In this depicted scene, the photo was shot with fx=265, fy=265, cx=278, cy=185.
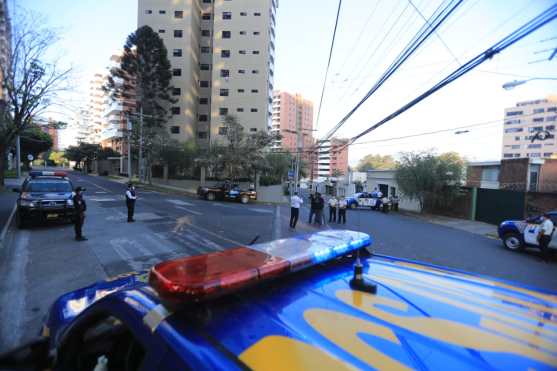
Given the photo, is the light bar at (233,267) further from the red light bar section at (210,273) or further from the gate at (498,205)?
the gate at (498,205)

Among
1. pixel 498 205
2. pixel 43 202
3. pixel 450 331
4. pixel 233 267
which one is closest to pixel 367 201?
pixel 498 205

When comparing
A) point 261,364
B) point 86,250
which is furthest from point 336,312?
point 86,250

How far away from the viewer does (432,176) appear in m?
20.3

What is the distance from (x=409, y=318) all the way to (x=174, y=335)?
127 cm

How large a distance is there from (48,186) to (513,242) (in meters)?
17.5

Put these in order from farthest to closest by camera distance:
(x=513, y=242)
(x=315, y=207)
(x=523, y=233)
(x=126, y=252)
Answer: (x=315, y=207)
(x=513, y=242)
(x=523, y=233)
(x=126, y=252)

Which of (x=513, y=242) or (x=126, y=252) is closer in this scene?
(x=126, y=252)

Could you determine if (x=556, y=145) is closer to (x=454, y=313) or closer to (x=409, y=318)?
(x=454, y=313)

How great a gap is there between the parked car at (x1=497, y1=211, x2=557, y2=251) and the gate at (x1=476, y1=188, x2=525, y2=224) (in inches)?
→ 316

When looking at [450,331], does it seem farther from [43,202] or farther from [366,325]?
[43,202]

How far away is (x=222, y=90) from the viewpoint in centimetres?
4544

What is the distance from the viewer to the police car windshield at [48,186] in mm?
9469

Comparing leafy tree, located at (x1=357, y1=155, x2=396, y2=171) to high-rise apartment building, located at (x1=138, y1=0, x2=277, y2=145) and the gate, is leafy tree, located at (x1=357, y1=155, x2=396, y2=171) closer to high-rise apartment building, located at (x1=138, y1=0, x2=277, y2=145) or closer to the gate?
high-rise apartment building, located at (x1=138, y1=0, x2=277, y2=145)

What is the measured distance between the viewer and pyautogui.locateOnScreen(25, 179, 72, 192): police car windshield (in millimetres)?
9469
